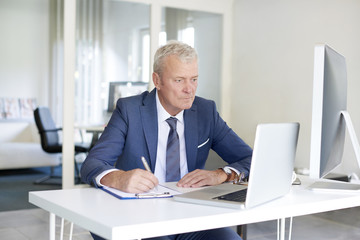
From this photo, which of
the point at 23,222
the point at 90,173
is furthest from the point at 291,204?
the point at 23,222

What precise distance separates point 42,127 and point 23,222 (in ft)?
7.12

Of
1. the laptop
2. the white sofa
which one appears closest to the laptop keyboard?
the laptop

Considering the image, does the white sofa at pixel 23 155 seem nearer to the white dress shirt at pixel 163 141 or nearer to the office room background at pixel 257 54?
the office room background at pixel 257 54

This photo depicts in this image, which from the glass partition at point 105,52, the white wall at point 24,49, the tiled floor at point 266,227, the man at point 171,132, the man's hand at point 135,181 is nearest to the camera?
the man's hand at point 135,181

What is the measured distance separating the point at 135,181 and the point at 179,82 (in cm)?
59

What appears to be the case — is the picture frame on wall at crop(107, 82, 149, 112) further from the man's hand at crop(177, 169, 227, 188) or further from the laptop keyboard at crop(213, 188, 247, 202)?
the laptop keyboard at crop(213, 188, 247, 202)

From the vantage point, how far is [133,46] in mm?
5426

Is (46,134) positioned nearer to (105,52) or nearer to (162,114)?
Answer: (105,52)

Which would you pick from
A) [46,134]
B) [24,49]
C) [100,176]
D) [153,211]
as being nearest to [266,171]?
[153,211]

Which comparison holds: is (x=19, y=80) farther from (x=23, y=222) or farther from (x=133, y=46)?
(x=23, y=222)

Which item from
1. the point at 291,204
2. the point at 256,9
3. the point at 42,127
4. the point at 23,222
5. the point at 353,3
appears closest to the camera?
the point at 291,204

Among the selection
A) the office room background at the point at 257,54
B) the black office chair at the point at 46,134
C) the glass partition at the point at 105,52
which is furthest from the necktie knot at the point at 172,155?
the black office chair at the point at 46,134

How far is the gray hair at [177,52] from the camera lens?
2029 mm

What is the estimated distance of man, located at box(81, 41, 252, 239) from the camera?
196cm
